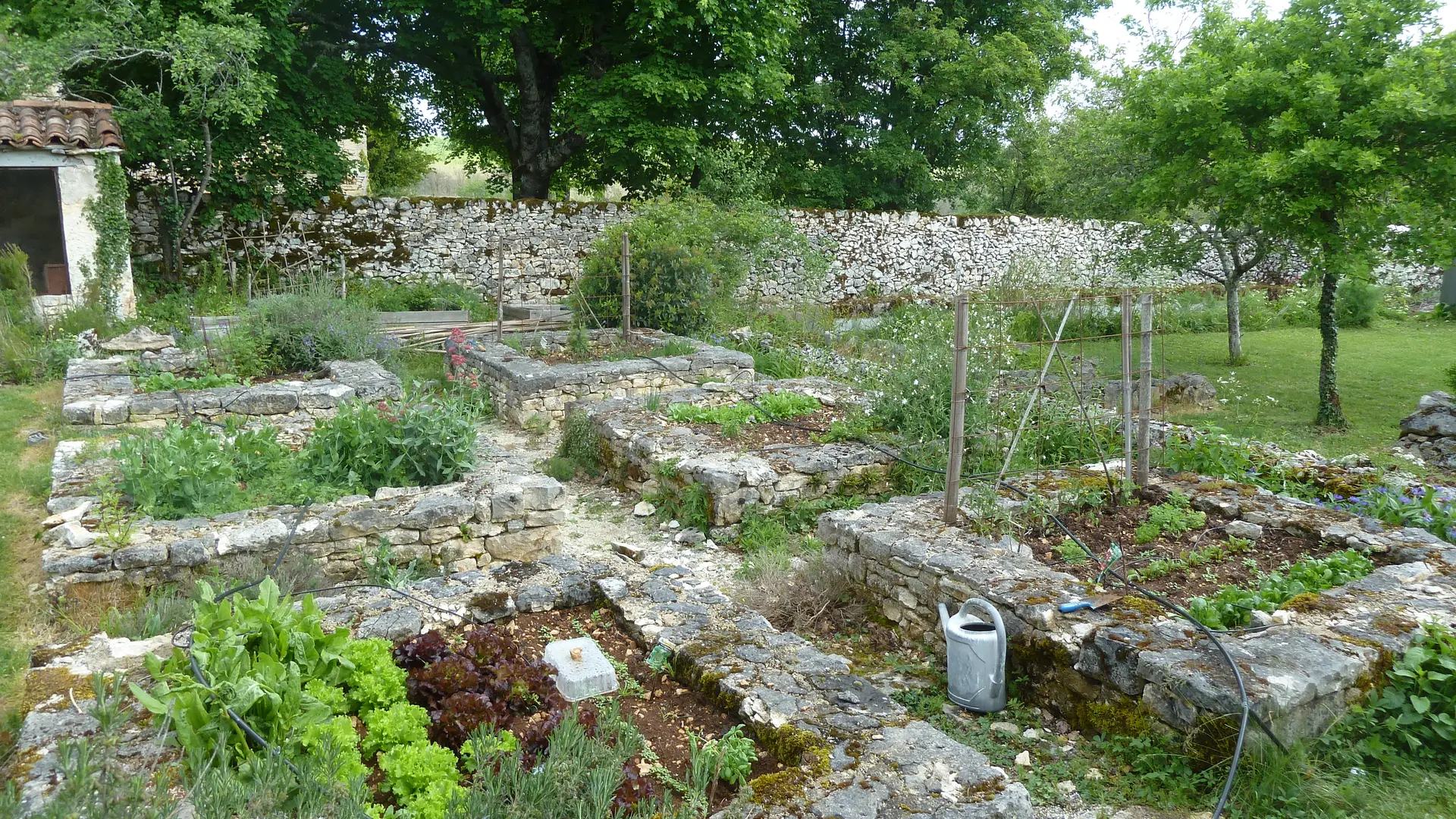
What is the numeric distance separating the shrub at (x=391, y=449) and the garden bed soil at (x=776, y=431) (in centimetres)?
259

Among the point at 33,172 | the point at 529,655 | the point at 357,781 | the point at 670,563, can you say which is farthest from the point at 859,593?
the point at 33,172

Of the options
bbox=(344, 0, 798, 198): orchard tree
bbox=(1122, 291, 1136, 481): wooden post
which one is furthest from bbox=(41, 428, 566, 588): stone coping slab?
bbox=(344, 0, 798, 198): orchard tree

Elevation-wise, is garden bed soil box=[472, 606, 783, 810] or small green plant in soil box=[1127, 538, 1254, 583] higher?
small green plant in soil box=[1127, 538, 1254, 583]

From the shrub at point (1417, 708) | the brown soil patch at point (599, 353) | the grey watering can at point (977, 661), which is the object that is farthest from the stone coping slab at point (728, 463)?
the shrub at point (1417, 708)

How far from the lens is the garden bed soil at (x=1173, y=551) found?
15.3 feet

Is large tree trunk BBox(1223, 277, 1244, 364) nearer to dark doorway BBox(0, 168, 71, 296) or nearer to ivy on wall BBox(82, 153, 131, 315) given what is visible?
ivy on wall BBox(82, 153, 131, 315)

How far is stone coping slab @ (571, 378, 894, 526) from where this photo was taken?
6867 mm

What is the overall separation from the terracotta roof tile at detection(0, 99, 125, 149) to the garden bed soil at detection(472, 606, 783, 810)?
1131 centimetres

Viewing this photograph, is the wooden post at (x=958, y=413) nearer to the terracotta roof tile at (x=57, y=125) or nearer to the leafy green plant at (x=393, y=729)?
the leafy green plant at (x=393, y=729)

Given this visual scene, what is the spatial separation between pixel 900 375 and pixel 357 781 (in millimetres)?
5951

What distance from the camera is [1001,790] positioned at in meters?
2.90

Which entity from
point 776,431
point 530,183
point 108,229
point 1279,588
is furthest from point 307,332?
point 530,183

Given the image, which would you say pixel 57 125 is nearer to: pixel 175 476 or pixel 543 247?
pixel 543 247

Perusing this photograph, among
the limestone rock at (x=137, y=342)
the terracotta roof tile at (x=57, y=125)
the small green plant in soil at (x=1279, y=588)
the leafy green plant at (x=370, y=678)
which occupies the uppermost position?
the terracotta roof tile at (x=57, y=125)
